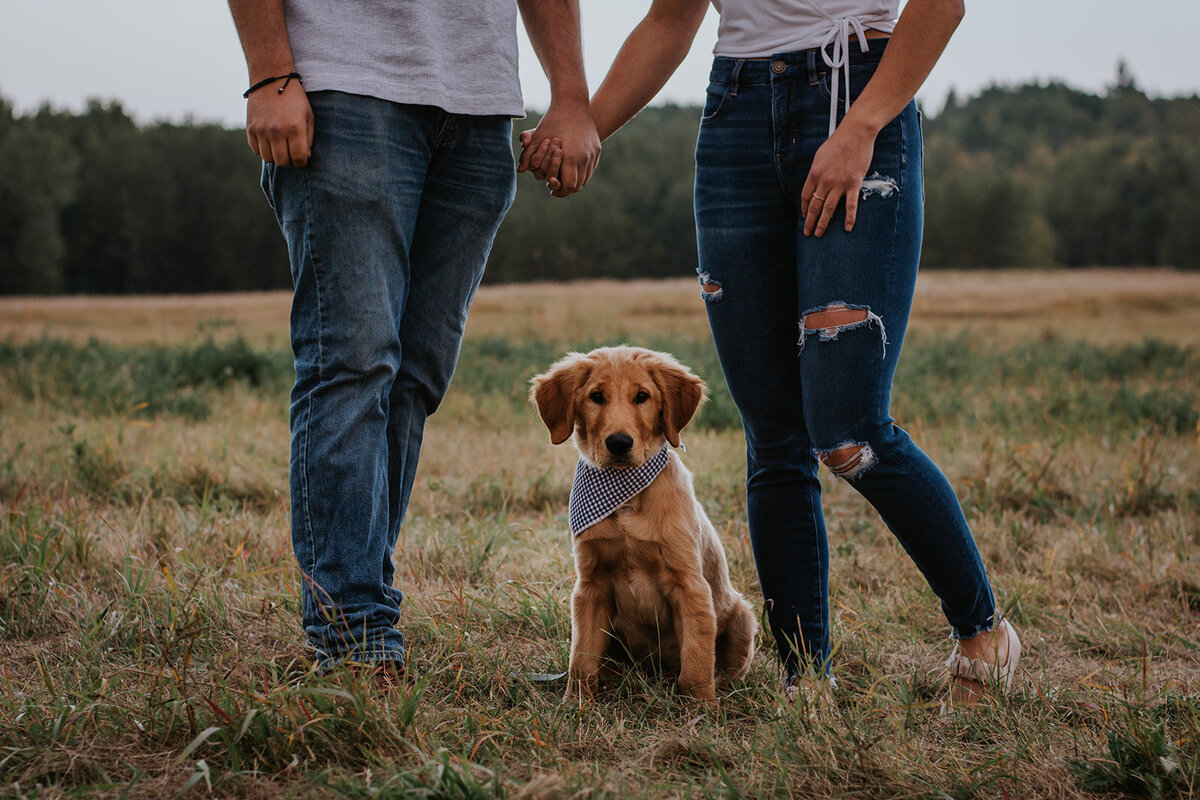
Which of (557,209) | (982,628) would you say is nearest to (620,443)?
(982,628)

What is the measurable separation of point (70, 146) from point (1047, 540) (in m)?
57.5

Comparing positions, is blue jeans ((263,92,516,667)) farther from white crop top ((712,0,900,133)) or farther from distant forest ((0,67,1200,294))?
distant forest ((0,67,1200,294))

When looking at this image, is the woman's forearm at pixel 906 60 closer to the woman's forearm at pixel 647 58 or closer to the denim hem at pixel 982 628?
the woman's forearm at pixel 647 58

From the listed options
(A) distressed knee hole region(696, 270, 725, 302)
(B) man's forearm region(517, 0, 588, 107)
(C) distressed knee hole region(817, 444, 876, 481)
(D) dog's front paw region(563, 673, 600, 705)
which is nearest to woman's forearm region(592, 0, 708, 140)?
(B) man's forearm region(517, 0, 588, 107)

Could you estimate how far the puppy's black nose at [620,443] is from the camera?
2.67 metres

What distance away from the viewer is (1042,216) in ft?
229

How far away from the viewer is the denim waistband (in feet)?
7.76

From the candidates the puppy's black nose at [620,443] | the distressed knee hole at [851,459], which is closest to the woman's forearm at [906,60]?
the distressed knee hole at [851,459]

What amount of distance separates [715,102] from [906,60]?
51cm

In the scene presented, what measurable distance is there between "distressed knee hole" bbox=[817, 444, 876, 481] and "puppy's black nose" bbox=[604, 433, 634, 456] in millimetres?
583

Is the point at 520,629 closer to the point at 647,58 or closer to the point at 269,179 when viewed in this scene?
the point at 269,179

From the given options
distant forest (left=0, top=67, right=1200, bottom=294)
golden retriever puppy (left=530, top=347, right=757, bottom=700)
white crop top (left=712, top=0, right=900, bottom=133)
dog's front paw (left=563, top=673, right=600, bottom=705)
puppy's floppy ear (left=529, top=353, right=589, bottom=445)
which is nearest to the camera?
white crop top (left=712, top=0, right=900, bottom=133)

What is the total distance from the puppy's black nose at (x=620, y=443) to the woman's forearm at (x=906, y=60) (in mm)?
1026

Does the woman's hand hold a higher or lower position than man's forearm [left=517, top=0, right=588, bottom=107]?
lower
